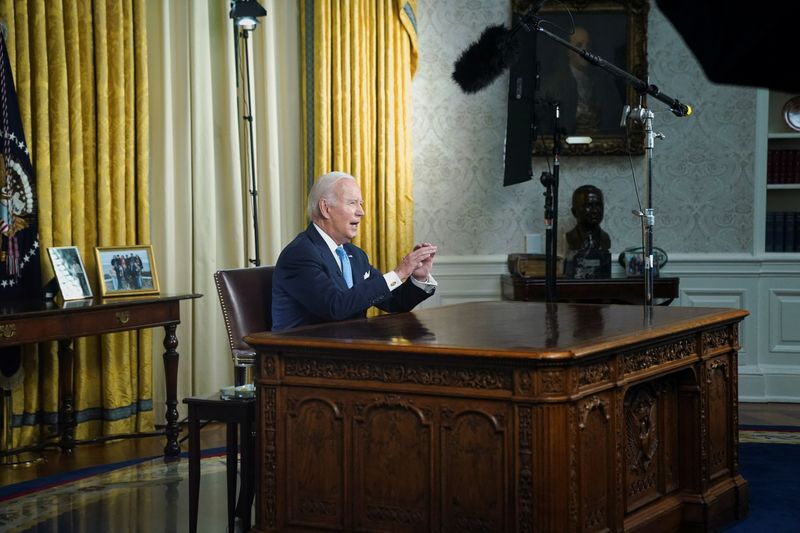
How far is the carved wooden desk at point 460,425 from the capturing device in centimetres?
253

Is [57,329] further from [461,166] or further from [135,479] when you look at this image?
[461,166]

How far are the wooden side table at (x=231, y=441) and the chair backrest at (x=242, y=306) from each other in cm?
37

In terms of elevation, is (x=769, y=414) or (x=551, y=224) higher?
(x=551, y=224)

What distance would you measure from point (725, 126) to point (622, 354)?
12.4 feet

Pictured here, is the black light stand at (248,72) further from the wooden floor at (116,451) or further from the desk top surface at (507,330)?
the desk top surface at (507,330)

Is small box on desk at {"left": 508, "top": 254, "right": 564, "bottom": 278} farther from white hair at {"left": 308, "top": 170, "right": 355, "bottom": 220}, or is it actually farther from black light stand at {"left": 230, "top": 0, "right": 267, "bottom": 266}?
white hair at {"left": 308, "top": 170, "right": 355, "bottom": 220}

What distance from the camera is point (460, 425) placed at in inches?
103

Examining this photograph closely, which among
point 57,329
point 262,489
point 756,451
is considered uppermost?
point 57,329

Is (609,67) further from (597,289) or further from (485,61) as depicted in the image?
(597,289)

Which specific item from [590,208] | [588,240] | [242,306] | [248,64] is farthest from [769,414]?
[248,64]

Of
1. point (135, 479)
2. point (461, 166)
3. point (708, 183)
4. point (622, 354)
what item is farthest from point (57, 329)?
point (708, 183)

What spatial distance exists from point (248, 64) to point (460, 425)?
131 inches

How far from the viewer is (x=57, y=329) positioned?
4.13m

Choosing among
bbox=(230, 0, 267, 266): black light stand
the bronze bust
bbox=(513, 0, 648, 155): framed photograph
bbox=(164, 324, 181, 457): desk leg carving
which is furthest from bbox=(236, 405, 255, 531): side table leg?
bbox=(513, 0, 648, 155): framed photograph
